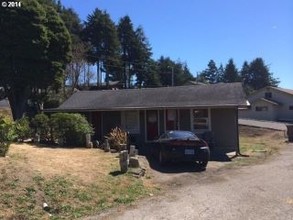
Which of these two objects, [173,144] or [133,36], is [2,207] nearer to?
[173,144]

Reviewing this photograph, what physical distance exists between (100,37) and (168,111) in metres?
42.3

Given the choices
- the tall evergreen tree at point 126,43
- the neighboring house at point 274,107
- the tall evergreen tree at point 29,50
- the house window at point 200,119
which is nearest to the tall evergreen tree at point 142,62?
the tall evergreen tree at point 126,43

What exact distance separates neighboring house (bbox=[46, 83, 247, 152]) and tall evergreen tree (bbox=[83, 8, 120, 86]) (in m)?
36.7

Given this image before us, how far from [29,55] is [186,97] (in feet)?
36.9

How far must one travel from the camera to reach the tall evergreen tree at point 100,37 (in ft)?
221

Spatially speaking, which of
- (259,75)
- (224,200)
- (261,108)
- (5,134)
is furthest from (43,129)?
(259,75)

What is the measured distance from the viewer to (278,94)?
68.4m

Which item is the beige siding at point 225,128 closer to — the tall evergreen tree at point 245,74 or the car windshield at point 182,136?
the car windshield at point 182,136

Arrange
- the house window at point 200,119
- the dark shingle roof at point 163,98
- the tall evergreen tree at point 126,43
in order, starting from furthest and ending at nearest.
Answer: the tall evergreen tree at point 126,43 → the house window at point 200,119 → the dark shingle roof at point 163,98

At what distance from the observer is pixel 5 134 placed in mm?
13609

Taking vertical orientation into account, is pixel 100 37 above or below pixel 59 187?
above

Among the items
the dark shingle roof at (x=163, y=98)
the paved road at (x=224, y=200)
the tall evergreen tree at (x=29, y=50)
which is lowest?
the paved road at (x=224, y=200)

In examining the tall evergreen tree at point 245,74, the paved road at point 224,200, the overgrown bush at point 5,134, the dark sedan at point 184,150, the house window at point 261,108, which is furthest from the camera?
the tall evergreen tree at point 245,74

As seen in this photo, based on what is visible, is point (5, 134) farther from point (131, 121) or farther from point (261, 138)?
point (261, 138)
